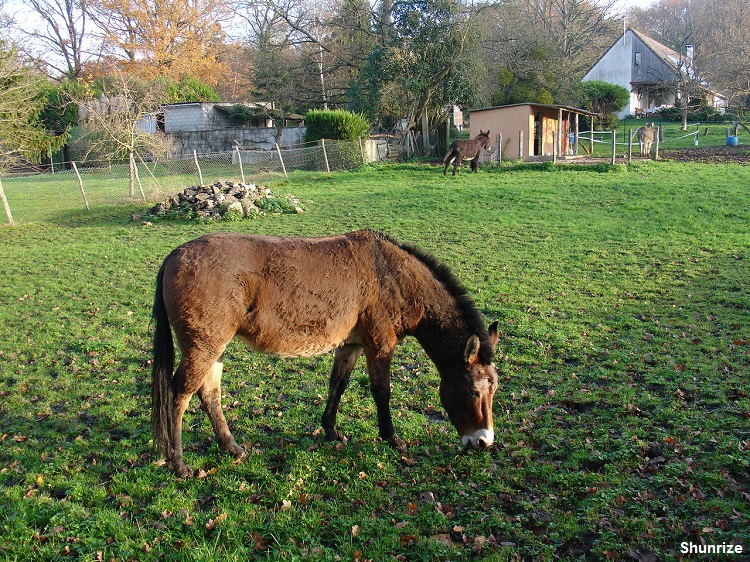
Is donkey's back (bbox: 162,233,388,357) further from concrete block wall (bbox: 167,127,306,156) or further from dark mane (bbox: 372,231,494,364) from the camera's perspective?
concrete block wall (bbox: 167,127,306,156)

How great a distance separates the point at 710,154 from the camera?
25703 mm

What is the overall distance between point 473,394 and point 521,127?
2499cm

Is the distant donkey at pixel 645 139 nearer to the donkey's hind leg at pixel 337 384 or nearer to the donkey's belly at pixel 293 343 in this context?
the donkey's hind leg at pixel 337 384

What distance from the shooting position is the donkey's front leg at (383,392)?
4.52 m

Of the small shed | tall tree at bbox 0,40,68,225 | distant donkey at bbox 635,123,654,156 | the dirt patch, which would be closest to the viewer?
tall tree at bbox 0,40,68,225

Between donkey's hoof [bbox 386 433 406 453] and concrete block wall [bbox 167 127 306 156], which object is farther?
concrete block wall [bbox 167 127 306 156]

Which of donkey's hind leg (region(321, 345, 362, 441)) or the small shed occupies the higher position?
the small shed

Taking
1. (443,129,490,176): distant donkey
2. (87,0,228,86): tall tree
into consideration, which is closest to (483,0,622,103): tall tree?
(443,129,490,176): distant donkey

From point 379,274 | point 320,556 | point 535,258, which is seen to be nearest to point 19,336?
point 379,274

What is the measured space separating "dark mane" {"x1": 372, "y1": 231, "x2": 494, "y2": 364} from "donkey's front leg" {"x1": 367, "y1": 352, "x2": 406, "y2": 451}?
738 millimetres

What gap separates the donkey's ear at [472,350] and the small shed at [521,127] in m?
22.9

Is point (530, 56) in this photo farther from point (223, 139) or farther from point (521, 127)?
point (223, 139)

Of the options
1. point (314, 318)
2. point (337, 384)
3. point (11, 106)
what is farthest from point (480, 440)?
point (11, 106)

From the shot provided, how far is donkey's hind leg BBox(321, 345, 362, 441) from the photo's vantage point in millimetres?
4770
